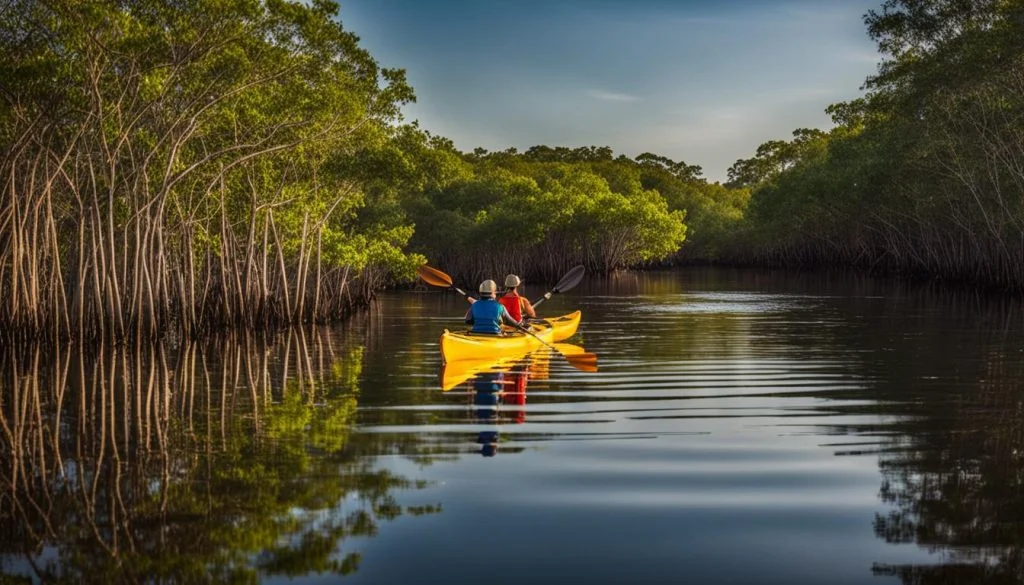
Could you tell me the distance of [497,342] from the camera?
13930 millimetres

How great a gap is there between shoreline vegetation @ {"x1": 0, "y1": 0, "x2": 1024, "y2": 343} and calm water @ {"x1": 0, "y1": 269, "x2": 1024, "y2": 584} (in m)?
2.88

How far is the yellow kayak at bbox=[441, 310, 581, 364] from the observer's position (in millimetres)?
12977

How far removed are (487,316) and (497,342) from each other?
0.42 metres

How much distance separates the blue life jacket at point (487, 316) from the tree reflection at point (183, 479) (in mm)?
2193

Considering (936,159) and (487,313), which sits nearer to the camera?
(487,313)

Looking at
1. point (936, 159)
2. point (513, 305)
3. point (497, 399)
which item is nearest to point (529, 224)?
point (936, 159)

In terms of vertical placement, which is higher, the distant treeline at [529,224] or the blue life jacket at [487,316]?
the distant treeline at [529,224]

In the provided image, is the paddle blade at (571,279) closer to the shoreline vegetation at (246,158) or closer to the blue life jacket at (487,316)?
the blue life jacket at (487,316)

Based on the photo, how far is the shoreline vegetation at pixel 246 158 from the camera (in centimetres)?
1486

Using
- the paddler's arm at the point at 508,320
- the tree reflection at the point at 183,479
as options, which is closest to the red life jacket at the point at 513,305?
the paddler's arm at the point at 508,320

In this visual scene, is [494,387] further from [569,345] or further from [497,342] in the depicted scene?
[569,345]

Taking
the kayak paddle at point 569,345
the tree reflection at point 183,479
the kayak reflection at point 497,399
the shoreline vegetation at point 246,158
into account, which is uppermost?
the shoreline vegetation at point 246,158

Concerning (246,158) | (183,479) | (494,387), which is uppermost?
(246,158)

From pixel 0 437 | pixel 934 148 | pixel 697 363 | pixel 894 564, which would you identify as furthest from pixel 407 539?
pixel 934 148
